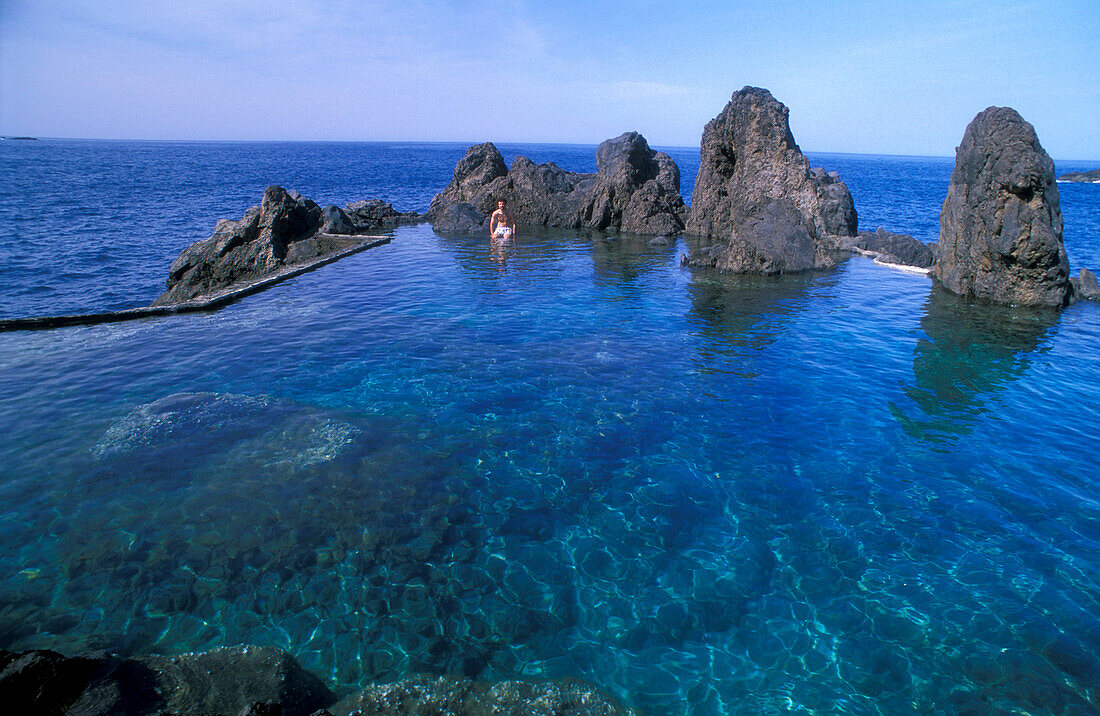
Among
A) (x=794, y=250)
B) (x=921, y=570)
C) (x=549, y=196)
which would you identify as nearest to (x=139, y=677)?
(x=921, y=570)

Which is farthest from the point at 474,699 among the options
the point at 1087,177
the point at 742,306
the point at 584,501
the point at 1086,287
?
the point at 1087,177

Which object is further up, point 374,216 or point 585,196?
point 585,196

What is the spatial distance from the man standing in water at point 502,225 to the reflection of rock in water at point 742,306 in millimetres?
11375

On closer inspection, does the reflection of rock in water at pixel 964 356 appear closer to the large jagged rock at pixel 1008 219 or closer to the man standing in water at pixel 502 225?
the large jagged rock at pixel 1008 219

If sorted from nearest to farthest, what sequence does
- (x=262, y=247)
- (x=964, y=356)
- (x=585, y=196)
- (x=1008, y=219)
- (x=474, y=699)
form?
(x=474, y=699)
(x=964, y=356)
(x=1008, y=219)
(x=262, y=247)
(x=585, y=196)

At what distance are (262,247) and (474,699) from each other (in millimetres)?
24549

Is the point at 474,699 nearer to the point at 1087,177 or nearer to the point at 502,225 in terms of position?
the point at 502,225

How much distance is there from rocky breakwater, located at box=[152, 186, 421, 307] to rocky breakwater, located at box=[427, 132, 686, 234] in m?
6.92

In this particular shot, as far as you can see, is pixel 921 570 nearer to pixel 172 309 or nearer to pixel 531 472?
pixel 531 472

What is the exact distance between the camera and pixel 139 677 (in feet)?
18.5

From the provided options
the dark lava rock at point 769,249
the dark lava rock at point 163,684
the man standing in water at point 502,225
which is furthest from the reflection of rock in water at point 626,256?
the dark lava rock at point 163,684

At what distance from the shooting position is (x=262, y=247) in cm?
2534

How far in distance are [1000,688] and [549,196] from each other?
3558 cm

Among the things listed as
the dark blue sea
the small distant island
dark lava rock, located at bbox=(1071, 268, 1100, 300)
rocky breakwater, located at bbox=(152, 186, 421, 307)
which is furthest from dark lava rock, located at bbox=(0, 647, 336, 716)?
the small distant island
